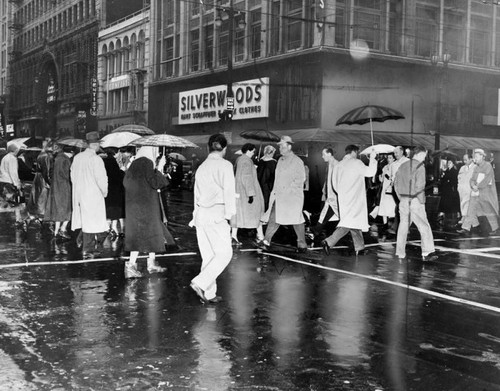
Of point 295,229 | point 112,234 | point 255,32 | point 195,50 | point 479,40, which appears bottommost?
point 112,234

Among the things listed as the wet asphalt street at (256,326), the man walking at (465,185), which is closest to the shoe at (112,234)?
the wet asphalt street at (256,326)

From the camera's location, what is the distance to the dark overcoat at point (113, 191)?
11.1 m

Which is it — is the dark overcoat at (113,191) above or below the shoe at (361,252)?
above

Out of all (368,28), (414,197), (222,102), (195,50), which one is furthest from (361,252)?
(195,50)

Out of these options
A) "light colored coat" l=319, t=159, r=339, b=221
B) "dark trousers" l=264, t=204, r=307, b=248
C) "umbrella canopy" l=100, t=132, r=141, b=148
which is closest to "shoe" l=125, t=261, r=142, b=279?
"dark trousers" l=264, t=204, r=307, b=248

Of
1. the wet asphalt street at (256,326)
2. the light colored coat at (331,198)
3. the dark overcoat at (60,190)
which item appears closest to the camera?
the wet asphalt street at (256,326)

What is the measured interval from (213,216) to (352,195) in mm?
3953

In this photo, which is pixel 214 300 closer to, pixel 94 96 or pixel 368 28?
pixel 368 28

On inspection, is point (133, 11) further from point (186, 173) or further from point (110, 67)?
point (186, 173)

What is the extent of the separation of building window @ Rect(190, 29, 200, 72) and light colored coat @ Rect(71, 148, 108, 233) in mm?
28372

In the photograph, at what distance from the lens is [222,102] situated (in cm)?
3441

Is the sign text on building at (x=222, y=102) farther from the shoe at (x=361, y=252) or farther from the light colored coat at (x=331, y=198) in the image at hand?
the shoe at (x=361, y=252)

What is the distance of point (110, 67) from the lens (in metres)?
48.4

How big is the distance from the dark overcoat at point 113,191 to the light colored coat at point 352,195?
357 centimetres
